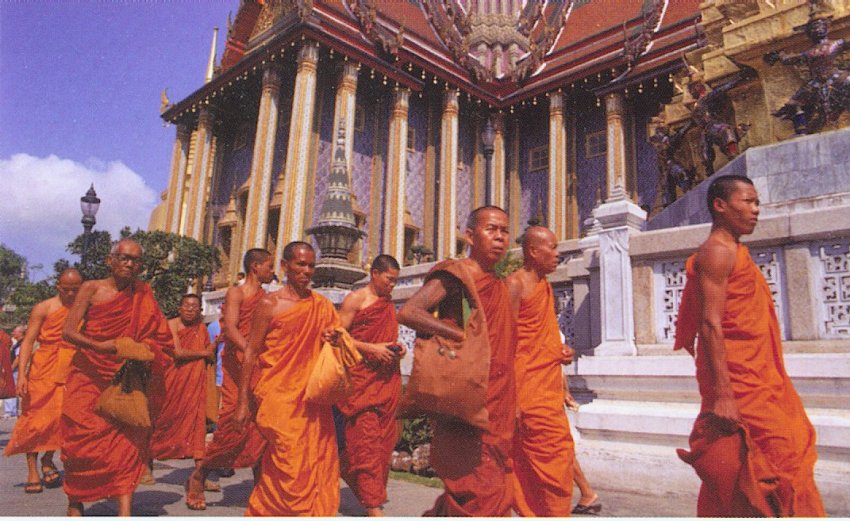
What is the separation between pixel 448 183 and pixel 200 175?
8.94m

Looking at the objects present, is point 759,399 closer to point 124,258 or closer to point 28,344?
point 124,258

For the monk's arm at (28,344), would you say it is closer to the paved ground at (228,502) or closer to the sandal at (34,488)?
the sandal at (34,488)

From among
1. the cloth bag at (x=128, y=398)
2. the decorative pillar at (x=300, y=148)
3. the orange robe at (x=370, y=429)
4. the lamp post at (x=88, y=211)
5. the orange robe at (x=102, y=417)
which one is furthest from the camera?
the decorative pillar at (x=300, y=148)

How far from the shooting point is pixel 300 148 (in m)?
17.9

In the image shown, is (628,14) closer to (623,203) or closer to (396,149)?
(396,149)

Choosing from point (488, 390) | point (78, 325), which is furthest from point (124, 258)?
point (488, 390)

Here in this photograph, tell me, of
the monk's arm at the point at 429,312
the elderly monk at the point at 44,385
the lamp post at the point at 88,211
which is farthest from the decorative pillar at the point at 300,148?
the monk's arm at the point at 429,312

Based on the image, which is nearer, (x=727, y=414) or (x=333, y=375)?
(x=727, y=414)

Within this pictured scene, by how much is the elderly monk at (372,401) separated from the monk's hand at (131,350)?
130 cm

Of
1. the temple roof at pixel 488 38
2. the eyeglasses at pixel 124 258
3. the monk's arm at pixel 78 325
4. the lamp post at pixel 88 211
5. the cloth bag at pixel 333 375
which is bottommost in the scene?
the cloth bag at pixel 333 375

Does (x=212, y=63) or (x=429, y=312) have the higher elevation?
(x=212, y=63)

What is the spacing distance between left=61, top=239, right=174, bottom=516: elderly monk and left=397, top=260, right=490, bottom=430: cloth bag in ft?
7.44

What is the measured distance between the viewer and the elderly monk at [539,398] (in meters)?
3.28

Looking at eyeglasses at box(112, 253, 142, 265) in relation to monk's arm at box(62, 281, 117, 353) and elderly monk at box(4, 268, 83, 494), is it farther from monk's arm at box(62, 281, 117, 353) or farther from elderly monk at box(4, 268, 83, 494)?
elderly monk at box(4, 268, 83, 494)
